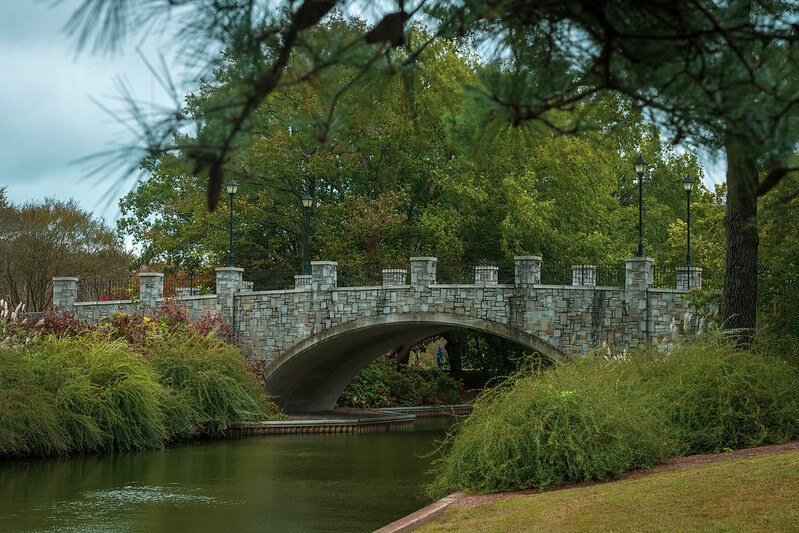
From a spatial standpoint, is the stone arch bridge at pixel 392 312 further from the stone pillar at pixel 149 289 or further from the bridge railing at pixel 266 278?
the bridge railing at pixel 266 278

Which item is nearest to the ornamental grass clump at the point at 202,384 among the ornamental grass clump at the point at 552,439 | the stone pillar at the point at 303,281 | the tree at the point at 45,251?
the stone pillar at the point at 303,281

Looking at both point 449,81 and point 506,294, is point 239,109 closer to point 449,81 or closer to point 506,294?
point 506,294

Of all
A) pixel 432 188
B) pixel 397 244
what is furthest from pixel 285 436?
pixel 432 188

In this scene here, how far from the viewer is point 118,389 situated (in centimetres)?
1698

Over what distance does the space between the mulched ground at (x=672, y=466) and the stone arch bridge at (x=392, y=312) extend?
813cm

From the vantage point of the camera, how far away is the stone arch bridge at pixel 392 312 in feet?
64.3

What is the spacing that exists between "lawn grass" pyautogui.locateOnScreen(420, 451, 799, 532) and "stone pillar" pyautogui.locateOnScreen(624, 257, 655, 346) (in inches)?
407

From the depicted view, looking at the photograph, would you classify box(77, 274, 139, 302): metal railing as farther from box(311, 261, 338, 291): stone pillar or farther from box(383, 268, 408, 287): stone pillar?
box(383, 268, 408, 287): stone pillar

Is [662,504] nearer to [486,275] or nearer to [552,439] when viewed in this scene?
[552,439]

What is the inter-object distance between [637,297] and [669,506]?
12.2 m

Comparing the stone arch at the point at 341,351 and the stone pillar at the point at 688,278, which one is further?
the stone arch at the point at 341,351

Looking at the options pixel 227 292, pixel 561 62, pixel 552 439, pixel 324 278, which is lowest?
pixel 552 439

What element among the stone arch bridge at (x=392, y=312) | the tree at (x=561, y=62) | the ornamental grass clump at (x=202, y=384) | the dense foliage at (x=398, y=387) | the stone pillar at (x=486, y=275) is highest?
the tree at (x=561, y=62)

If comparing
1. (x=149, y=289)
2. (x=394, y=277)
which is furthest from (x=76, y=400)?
(x=394, y=277)
